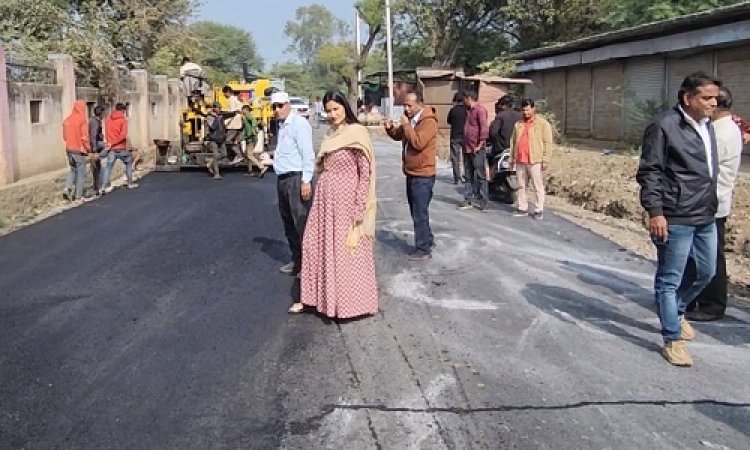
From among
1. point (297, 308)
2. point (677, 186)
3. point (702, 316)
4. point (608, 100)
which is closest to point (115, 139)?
point (297, 308)

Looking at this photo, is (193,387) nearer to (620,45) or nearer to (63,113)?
(63,113)

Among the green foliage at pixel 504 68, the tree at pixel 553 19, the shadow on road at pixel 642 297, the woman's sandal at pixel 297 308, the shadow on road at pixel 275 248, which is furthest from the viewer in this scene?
the tree at pixel 553 19

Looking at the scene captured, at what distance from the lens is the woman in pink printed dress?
598 centimetres

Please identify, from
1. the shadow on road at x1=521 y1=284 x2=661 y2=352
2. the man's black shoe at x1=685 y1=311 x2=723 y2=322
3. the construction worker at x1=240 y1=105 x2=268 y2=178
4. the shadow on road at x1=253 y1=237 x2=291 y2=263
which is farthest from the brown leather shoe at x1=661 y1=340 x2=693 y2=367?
the construction worker at x1=240 y1=105 x2=268 y2=178

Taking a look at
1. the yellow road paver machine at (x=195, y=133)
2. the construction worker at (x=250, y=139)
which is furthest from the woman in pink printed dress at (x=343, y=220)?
the yellow road paver machine at (x=195, y=133)

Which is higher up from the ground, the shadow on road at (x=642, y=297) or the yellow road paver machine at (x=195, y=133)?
the yellow road paver machine at (x=195, y=133)

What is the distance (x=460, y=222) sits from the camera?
422 inches

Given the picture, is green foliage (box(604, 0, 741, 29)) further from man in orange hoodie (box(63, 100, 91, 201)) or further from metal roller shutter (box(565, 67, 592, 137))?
man in orange hoodie (box(63, 100, 91, 201))

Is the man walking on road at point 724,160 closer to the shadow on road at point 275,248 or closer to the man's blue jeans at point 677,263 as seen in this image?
the man's blue jeans at point 677,263

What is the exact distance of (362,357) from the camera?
5.26m

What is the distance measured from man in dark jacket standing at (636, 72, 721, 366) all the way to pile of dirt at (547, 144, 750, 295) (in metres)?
2.79

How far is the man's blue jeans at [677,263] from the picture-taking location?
16.9ft

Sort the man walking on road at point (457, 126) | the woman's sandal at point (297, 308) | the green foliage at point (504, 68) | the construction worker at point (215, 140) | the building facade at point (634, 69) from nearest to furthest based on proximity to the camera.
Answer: the woman's sandal at point (297, 308)
the man walking on road at point (457, 126)
the building facade at point (634, 69)
the construction worker at point (215, 140)
the green foliage at point (504, 68)

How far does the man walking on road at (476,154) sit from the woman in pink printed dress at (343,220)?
591cm
